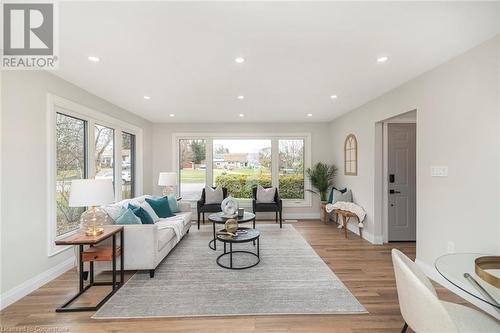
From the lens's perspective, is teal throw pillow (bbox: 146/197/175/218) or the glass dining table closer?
the glass dining table

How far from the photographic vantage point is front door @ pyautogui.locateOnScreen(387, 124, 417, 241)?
407cm

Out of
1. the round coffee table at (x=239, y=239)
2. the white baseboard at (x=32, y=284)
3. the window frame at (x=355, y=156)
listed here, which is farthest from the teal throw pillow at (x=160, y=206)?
the window frame at (x=355, y=156)

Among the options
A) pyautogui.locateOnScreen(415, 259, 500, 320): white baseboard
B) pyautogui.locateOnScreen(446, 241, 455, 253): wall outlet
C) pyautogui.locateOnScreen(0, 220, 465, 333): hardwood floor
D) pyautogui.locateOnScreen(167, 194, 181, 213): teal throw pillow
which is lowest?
pyautogui.locateOnScreen(0, 220, 465, 333): hardwood floor

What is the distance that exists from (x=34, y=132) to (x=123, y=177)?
2246 mm

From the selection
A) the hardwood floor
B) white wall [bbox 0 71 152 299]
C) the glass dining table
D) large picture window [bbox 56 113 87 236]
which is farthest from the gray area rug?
large picture window [bbox 56 113 87 236]

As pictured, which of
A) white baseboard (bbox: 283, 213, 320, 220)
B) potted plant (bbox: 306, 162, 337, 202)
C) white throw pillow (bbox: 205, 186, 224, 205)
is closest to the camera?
white throw pillow (bbox: 205, 186, 224, 205)

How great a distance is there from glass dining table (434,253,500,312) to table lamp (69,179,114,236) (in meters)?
2.96

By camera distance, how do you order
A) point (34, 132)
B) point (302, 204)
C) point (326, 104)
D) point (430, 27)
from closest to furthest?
point (430, 27)
point (34, 132)
point (326, 104)
point (302, 204)

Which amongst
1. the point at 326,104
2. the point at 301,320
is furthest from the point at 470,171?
the point at 326,104

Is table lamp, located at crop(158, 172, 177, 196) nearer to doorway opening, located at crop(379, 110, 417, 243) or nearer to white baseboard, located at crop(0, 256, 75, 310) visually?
white baseboard, located at crop(0, 256, 75, 310)

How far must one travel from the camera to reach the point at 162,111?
15.7 feet

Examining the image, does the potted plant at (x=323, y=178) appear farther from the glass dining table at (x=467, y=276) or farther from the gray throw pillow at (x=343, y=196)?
the glass dining table at (x=467, y=276)

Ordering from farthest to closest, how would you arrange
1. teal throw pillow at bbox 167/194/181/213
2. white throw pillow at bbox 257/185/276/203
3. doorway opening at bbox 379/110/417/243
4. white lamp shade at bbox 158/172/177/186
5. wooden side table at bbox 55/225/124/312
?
1. white throw pillow at bbox 257/185/276/203
2. white lamp shade at bbox 158/172/177/186
3. teal throw pillow at bbox 167/194/181/213
4. doorway opening at bbox 379/110/417/243
5. wooden side table at bbox 55/225/124/312

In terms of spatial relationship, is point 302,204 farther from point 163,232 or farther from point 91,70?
point 91,70
